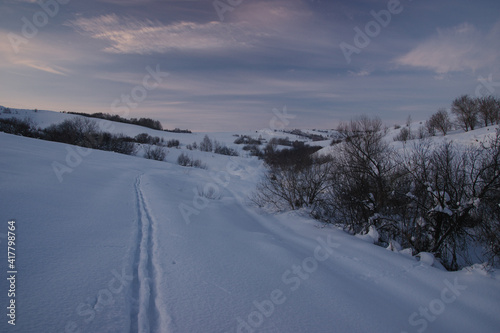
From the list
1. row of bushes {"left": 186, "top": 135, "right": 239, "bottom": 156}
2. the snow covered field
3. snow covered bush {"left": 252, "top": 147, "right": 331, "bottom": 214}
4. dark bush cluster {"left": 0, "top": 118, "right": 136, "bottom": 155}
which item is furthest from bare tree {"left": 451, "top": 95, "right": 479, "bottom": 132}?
row of bushes {"left": 186, "top": 135, "right": 239, "bottom": 156}

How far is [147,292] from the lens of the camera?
3363mm

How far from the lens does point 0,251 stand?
3684 millimetres

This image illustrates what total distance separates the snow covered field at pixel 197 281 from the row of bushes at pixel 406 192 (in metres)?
3.47

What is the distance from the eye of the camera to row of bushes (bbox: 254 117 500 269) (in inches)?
335

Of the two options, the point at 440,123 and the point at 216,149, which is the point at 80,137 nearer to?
the point at 216,149

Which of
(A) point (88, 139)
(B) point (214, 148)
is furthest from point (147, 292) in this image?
(B) point (214, 148)

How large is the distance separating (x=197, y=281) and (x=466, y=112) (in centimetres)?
3849

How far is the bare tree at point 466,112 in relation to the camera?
90.8 ft

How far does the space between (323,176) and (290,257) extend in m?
9.40

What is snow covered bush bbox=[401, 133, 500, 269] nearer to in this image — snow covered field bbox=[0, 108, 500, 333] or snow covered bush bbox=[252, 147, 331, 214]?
snow covered field bbox=[0, 108, 500, 333]

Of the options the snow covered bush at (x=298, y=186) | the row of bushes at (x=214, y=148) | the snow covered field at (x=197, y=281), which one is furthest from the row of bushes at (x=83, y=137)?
the snow covered field at (x=197, y=281)

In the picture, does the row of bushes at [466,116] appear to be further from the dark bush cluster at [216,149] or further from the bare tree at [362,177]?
the dark bush cluster at [216,149]

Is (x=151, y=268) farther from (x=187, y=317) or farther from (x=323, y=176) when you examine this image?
(x=323, y=176)

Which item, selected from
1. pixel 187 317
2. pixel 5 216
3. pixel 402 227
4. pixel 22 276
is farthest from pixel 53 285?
pixel 402 227
